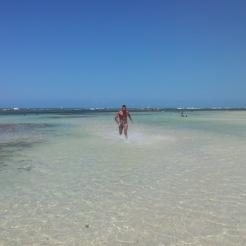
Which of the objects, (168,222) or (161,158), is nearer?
(168,222)

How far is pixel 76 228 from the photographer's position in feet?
18.6

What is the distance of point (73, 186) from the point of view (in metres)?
8.44

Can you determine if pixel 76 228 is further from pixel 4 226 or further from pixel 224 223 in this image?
pixel 224 223

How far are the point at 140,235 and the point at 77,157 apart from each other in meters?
7.84

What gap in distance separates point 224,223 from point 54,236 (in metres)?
2.60

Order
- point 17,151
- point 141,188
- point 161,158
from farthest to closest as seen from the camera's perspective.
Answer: point 17,151, point 161,158, point 141,188

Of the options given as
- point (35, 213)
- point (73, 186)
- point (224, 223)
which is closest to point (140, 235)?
point (224, 223)

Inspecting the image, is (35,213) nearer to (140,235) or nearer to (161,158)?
(140,235)

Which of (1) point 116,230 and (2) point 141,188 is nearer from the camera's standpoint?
(1) point 116,230

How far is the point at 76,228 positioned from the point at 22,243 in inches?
34.4

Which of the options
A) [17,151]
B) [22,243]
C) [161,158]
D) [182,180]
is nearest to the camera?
[22,243]

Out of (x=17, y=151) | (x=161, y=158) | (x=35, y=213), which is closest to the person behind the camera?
(x=35, y=213)

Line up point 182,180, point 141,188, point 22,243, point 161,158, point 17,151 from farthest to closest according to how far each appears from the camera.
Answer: point 17,151 < point 161,158 < point 182,180 < point 141,188 < point 22,243

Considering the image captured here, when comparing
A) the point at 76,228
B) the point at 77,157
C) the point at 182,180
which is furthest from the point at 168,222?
the point at 77,157
